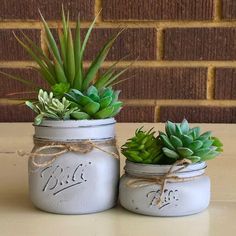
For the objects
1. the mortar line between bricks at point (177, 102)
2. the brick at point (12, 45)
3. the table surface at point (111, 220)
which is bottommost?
the table surface at point (111, 220)

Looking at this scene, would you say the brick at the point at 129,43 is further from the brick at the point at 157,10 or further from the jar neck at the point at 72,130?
the jar neck at the point at 72,130

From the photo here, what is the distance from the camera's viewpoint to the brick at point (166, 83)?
1.06m

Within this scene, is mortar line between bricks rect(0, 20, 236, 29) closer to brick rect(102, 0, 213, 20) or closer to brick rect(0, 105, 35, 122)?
brick rect(102, 0, 213, 20)

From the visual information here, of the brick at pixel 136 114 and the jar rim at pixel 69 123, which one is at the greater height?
the jar rim at pixel 69 123

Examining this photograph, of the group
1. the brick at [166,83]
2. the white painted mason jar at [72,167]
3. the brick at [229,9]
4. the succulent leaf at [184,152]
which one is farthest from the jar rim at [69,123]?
the brick at [229,9]

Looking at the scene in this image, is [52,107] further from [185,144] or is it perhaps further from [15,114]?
[15,114]

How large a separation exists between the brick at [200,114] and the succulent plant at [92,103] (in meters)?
0.48

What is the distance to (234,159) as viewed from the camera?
0.89 m

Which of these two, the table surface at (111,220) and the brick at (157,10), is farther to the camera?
the brick at (157,10)

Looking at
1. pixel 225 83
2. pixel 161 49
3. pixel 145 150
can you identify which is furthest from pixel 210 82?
pixel 145 150

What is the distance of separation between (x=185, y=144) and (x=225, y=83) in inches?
20.7

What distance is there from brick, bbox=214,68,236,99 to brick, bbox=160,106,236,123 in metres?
0.03

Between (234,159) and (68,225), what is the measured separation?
43 cm

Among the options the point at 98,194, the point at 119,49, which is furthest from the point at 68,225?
the point at 119,49
